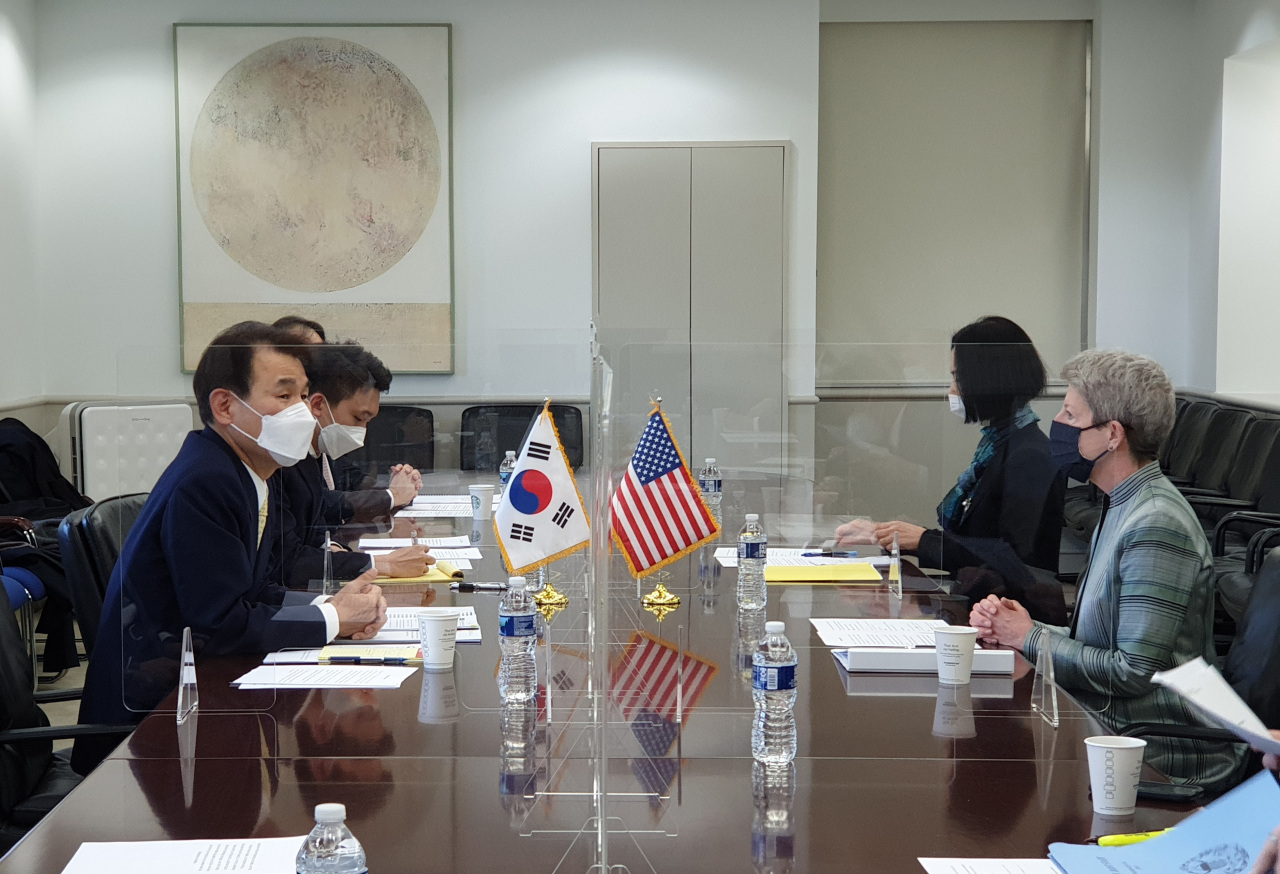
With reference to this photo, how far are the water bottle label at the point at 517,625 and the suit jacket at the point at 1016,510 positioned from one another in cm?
136

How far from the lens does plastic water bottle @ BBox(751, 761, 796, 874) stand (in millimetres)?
1408

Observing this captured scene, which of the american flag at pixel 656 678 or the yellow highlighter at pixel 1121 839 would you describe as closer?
the yellow highlighter at pixel 1121 839

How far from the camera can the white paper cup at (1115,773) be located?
1.55 meters

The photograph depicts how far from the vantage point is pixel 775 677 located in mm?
1698

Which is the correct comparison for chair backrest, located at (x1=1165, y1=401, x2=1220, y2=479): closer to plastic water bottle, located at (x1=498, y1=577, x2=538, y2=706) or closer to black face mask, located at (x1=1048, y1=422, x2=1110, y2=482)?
black face mask, located at (x1=1048, y1=422, x2=1110, y2=482)

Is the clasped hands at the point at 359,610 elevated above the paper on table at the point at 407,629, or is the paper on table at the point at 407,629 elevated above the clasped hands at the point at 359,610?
the clasped hands at the point at 359,610

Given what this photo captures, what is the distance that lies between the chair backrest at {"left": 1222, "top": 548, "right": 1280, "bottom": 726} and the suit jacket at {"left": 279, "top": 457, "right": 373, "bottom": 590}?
1.70 meters

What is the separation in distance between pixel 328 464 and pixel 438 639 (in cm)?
50

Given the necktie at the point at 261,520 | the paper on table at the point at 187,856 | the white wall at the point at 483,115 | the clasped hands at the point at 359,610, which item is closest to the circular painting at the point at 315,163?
the white wall at the point at 483,115

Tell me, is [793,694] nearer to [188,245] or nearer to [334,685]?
[334,685]

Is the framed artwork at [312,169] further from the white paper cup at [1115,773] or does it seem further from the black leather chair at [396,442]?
the white paper cup at [1115,773]

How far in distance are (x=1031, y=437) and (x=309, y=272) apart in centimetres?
487

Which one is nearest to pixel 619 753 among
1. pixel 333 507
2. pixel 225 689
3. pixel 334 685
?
pixel 334 685

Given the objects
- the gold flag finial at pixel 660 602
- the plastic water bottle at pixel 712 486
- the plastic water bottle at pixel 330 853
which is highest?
the plastic water bottle at pixel 712 486
